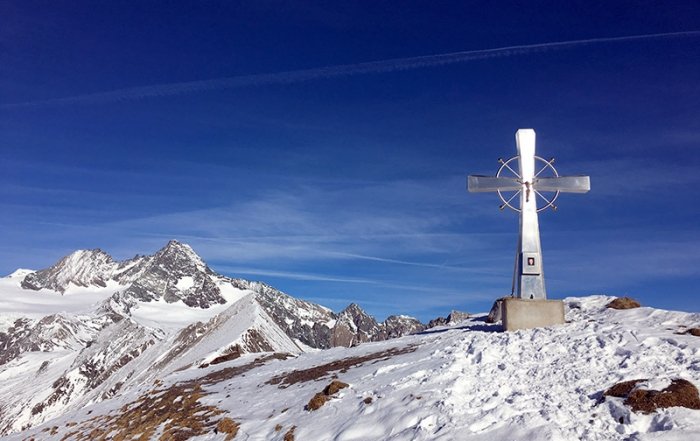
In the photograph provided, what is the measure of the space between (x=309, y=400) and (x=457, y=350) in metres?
7.14

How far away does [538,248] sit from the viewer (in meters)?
30.1

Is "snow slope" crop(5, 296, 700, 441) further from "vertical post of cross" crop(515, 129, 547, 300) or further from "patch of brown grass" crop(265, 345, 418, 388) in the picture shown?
"vertical post of cross" crop(515, 129, 547, 300)

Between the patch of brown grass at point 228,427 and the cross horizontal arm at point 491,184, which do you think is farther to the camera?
the cross horizontal arm at point 491,184

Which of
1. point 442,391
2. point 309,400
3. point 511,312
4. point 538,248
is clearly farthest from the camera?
point 538,248

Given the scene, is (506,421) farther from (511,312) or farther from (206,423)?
(206,423)

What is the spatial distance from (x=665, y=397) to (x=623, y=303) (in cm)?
1614

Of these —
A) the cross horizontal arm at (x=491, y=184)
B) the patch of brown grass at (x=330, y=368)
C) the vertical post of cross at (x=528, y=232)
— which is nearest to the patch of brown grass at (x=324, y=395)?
the patch of brown grass at (x=330, y=368)

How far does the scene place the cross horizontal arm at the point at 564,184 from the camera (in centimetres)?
3059

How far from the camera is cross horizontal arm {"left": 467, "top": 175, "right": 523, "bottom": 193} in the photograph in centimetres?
3097

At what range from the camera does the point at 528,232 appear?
3027cm

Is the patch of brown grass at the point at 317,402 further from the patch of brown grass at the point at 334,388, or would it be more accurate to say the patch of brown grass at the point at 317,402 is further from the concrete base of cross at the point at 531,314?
the concrete base of cross at the point at 531,314

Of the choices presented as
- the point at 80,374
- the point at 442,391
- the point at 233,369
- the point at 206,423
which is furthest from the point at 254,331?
the point at 80,374

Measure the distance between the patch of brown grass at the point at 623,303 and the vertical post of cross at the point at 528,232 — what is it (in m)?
4.46

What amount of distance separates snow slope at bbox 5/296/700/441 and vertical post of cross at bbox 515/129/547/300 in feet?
8.27
